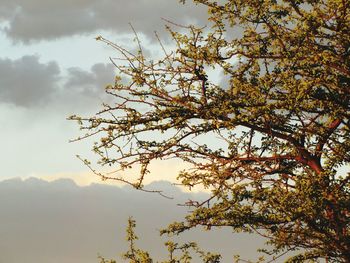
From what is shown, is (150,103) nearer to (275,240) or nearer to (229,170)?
(229,170)

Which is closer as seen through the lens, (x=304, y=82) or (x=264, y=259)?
(x=304, y=82)

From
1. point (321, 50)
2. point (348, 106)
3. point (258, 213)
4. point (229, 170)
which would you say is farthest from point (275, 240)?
point (321, 50)

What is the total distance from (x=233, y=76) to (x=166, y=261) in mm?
4646

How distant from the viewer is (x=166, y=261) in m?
14.9

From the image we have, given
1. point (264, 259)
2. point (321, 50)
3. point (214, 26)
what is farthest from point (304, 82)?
point (264, 259)

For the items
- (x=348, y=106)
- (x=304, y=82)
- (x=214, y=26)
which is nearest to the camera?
(x=304, y=82)

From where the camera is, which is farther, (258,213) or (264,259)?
(264,259)

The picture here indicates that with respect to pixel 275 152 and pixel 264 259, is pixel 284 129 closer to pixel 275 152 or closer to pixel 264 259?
pixel 275 152

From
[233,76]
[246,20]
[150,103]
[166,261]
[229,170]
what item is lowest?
[166,261]

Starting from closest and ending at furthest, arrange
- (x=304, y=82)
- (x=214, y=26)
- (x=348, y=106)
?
(x=304, y=82), (x=348, y=106), (x=214, y=26)

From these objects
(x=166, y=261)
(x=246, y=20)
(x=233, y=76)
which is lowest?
(x=166, y=261)

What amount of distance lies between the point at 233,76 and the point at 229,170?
226 centimetres

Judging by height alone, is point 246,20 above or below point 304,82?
above

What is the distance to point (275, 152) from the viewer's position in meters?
15.5
